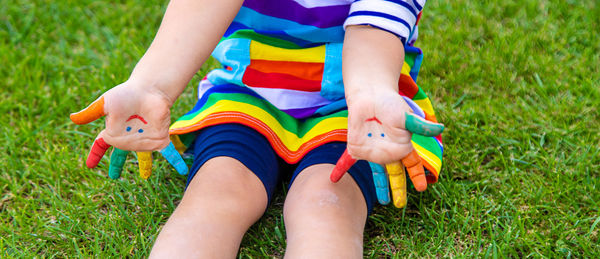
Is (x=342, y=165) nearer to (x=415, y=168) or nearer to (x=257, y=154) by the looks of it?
(x=415, y=168)

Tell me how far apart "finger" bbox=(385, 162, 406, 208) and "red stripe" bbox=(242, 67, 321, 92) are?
380mm

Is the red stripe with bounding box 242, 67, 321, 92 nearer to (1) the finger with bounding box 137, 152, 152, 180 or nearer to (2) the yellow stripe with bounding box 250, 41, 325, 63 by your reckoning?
(2) the yellow stripe with bounding box 250, 41, 325, 63

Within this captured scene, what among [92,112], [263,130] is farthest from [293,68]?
[92,112]

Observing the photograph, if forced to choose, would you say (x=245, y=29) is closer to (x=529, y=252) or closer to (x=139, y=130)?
(x=139, y=130)

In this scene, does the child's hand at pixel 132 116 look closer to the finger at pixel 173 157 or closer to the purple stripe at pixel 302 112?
the finger at pixel 173 157

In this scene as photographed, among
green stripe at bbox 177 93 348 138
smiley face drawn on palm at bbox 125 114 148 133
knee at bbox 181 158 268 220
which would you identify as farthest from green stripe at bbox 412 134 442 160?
smiley face drawn on palm at bbox 125 114 148 133

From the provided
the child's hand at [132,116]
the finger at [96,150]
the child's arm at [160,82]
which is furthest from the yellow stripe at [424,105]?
the finger at [96,150]

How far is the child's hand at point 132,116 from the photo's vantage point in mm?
1041

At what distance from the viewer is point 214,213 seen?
44.6 inches

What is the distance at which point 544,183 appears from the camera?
1418 mm

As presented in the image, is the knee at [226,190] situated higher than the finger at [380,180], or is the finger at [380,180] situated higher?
the finger at [380,180]

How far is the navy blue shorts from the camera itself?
1257mm

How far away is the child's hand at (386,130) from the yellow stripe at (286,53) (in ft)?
1.12

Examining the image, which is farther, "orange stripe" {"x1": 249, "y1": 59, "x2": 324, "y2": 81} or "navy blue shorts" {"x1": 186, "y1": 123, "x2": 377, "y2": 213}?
"orange stripe" {"x1": 249, "y1": 59, "x2": 324, "y2": 81}
